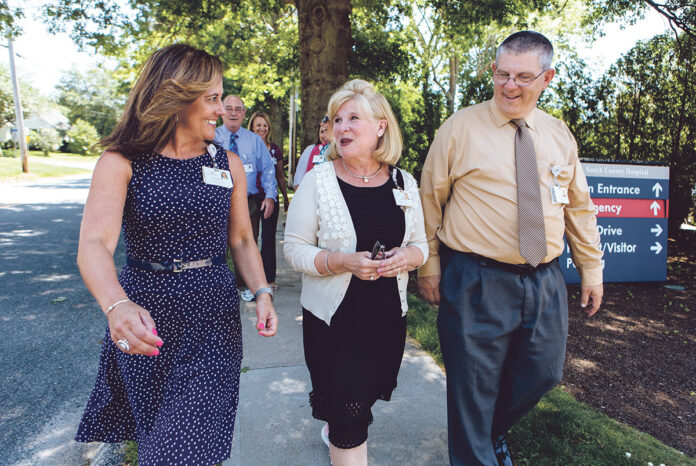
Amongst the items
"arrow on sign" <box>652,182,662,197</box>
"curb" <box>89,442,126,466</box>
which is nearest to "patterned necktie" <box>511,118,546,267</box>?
"curb" <box>89,442,126,466</box>

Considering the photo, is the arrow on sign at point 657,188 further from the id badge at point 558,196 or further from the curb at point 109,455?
the curb at point 109,455

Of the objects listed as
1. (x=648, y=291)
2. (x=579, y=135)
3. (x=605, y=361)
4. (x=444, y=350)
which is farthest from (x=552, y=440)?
(x=579, y=135)

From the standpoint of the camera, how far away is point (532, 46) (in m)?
2.25

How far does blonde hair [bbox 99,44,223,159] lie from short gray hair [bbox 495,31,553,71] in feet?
4.72

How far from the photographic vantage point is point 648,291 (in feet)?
21.6

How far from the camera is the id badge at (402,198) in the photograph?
2234 mm

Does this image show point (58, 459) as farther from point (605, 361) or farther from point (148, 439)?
point (605, 361)

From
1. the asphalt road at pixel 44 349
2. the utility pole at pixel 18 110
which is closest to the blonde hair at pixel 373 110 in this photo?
the asphalt road at pixel 44 349

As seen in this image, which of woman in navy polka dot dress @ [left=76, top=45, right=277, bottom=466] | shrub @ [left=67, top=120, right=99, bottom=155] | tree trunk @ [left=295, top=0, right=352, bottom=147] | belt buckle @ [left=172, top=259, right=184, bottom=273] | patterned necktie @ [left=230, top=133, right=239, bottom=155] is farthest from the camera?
shrub @ [left=67, top=120, right=99, bottom=155]

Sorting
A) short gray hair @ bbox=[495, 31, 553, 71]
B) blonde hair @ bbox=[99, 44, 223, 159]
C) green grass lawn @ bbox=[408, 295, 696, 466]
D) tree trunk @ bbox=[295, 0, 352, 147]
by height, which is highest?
tree trunk @ bbox=[295, 0, 352, 147]

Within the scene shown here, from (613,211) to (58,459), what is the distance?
6.42 metres

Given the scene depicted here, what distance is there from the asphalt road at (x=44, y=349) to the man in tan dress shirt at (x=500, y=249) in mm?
2355

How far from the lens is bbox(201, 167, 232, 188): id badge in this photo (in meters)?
1.87

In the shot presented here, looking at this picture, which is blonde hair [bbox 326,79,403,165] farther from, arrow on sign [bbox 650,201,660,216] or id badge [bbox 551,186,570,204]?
arrow on sign [bbox 650,201,660,216]
